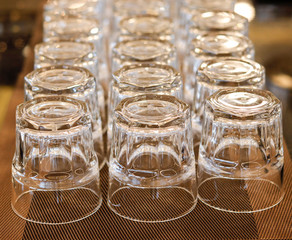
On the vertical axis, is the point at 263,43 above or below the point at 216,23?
below

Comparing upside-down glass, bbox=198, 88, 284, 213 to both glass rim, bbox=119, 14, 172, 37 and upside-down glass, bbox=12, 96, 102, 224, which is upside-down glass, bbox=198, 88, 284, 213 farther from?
glass rim, bbox=119, 14, 172, 37

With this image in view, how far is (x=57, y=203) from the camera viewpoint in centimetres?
93

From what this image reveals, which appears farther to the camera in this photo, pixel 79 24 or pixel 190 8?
pixel 190 8

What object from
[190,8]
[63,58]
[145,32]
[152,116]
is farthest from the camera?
[190,8]

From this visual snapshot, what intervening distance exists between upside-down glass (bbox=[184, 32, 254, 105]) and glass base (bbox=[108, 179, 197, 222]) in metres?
0.37

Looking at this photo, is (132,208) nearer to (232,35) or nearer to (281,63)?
(232,35)

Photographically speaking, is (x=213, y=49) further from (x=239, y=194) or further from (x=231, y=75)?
(x=239, y=194)

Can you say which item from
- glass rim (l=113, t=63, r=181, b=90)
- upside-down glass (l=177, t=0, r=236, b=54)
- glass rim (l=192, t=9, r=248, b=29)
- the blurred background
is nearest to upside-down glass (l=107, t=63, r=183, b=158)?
glass rim (l=113, t=63, r=181, b=90)

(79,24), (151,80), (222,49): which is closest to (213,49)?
(222,49)

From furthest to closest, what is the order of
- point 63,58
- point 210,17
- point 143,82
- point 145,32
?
point 210,17 → point 145,32 → point 63,58 → point 143,82

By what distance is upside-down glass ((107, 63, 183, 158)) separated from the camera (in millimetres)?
1035

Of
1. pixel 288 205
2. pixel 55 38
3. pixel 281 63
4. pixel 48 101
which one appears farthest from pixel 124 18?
pixel 288 205

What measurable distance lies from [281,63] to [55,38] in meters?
0.58

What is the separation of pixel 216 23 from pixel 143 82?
18.2 inches
